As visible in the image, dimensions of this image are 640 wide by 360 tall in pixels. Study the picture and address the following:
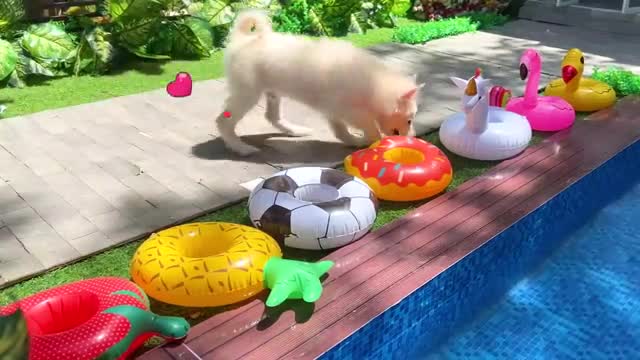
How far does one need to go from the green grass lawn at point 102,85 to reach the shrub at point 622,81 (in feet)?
14.1

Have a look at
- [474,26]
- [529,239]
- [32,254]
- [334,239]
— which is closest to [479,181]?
[529,239]

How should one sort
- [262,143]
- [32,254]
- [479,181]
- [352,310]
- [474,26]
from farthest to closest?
[474,26], [262,143], [479,181], [32,254], [352,310]

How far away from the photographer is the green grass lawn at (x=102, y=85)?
19.2ft

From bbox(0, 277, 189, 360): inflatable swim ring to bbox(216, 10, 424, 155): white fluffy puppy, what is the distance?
2.18 metres

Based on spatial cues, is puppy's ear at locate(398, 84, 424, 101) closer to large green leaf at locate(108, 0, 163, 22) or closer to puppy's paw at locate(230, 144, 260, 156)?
puppy's paw at locate(230, 144, 260, 156)

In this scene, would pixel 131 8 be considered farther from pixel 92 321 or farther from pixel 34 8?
pixel 92 321

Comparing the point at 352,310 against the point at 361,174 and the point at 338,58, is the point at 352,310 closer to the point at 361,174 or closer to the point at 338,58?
the point at 361,174

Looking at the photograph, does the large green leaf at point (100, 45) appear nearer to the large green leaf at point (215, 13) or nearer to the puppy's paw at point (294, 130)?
the large green leaf at point (215, 13)

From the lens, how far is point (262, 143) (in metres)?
4.99

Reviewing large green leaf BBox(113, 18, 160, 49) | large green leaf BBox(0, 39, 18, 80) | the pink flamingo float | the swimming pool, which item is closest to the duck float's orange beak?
the pink flamingo float

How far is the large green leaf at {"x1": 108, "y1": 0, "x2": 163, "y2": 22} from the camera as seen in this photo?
21.9 ft

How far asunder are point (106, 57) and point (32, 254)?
13.2 ft

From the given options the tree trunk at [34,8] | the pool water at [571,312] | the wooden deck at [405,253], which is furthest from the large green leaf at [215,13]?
the pool water at [571,312]

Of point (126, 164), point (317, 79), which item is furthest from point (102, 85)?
point (317, 79)
